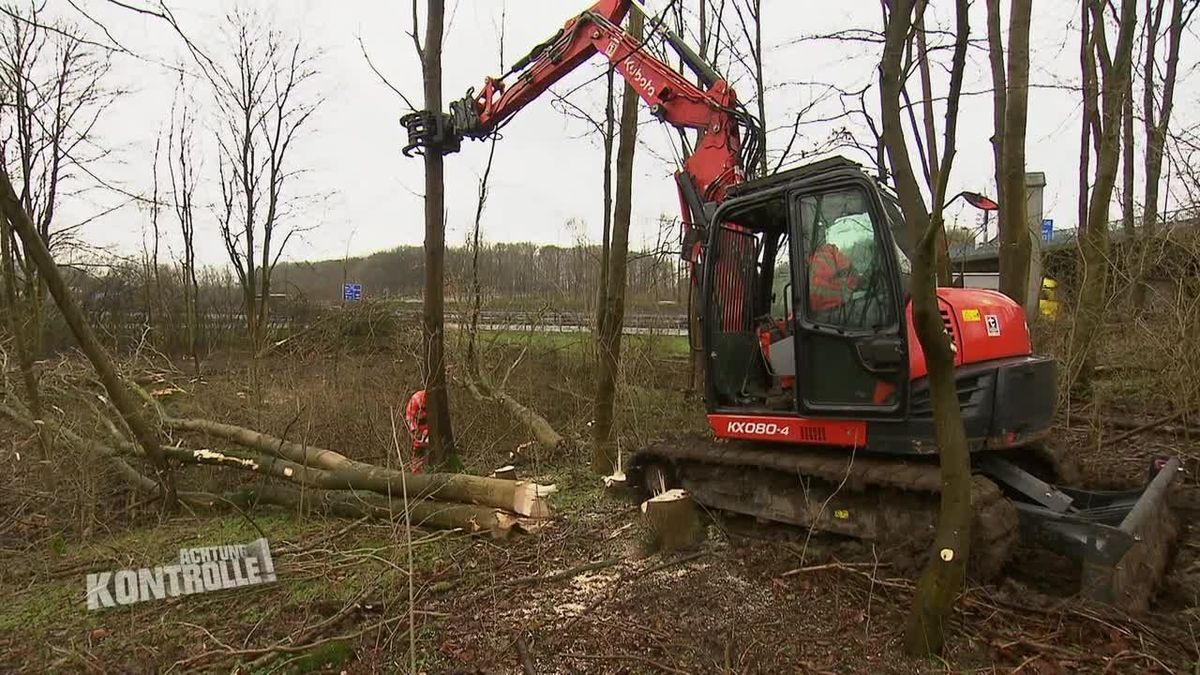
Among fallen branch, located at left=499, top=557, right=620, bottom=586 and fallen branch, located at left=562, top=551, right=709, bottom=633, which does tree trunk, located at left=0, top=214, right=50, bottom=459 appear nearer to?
fallen branch, located at left=499, top=557, right=620, bottom=586

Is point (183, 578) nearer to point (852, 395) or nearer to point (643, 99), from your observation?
point (852, 395)

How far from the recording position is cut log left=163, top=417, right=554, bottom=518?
5930 millimetres

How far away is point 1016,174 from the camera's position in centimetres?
905

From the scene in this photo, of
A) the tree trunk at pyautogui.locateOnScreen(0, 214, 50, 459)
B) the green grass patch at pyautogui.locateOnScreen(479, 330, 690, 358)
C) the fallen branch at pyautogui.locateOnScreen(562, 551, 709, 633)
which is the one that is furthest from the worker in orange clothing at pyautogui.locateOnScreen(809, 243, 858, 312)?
the tree trunk at pyautogui.locateOnScreen(0, 214, 50, 459)

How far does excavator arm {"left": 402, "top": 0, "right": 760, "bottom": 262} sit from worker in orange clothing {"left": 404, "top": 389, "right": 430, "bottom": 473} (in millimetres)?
2755

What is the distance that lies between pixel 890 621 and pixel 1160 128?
1028 cm

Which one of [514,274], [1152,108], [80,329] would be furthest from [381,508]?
[1152,108]

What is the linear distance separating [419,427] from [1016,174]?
25.7 ft

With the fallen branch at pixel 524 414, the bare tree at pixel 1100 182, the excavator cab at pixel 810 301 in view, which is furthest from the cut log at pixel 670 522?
the bare tree at pixel 1100 182

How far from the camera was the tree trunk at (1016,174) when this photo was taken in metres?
8.90

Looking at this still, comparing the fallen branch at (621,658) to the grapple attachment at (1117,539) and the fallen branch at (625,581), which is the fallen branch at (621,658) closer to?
the fallen branch at (625,581)

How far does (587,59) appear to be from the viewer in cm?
778

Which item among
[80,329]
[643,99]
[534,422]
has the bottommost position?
[534,422]

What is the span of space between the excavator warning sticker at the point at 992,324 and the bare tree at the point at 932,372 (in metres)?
1.88
